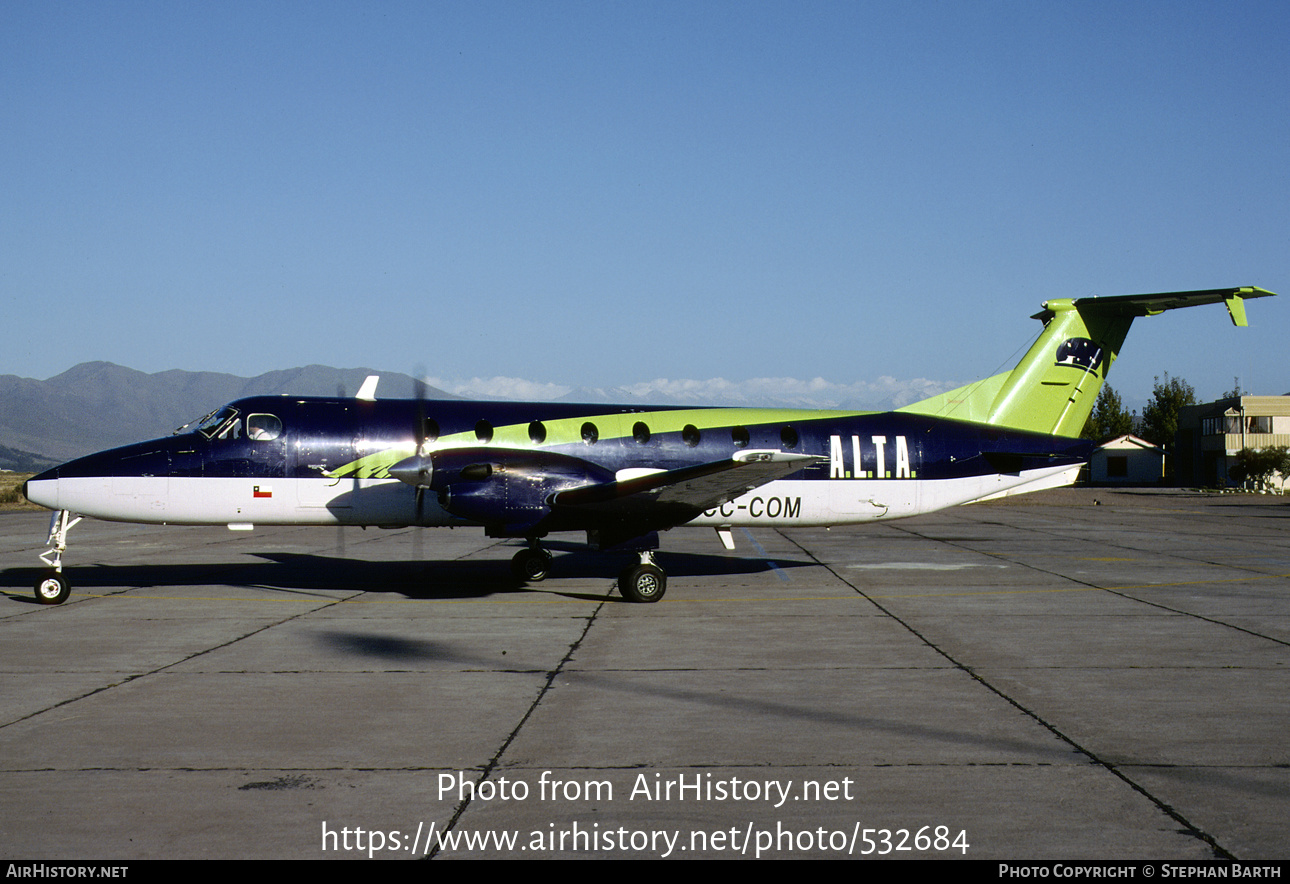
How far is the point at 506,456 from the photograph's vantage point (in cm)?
1516

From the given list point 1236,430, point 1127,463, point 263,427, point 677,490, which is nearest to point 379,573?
point 263,427

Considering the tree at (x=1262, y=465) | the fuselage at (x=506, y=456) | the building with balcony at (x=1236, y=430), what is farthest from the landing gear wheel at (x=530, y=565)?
the building with balcony at (x=1236, y=430)

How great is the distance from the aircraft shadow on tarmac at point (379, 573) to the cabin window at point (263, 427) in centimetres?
273

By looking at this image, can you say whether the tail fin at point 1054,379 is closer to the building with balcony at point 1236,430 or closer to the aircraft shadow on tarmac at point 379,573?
the aircraft shadow on tarmac at point 379,573

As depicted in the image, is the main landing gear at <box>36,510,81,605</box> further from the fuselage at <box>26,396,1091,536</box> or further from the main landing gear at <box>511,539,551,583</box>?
the main landing gear at <box>511,539,551,583</box>

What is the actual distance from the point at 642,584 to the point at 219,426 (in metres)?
7.48

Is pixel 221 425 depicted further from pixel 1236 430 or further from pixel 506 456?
pixel 1236 430

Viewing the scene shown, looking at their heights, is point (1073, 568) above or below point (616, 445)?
below

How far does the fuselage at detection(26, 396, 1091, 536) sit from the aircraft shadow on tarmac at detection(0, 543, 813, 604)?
62.7 inches

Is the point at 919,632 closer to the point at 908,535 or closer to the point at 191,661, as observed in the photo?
the point at 191,661

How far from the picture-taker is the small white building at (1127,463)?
308 ft

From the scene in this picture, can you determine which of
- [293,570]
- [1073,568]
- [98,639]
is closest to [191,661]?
[98,639]

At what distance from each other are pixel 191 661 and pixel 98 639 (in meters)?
2.18

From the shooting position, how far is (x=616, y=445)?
55.8 feet
